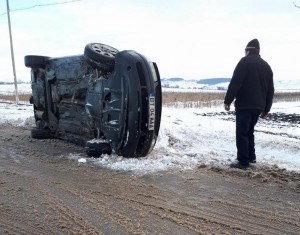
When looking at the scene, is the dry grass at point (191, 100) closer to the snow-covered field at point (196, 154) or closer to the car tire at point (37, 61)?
the snow-covered field at point (196, 154)

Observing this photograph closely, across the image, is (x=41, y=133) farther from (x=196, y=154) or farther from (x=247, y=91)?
(x=247, y=91)

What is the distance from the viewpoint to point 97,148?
5.16 m

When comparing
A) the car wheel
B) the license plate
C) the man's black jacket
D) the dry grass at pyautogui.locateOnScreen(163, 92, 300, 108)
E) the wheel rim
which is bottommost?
the dry grass at pyautogui.locateOnScreen(163, 92, 300, 108)

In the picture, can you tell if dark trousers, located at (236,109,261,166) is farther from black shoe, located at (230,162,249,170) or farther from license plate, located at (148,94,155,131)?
license plate, located at (148,94,155,131)

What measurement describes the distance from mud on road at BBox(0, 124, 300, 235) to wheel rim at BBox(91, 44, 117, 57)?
166 centimetres

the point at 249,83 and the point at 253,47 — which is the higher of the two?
the point at 253,47

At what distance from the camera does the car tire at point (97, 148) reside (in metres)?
5.15

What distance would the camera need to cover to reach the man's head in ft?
16.5

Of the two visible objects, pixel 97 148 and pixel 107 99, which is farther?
pixel 107 99

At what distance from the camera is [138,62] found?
4930mm

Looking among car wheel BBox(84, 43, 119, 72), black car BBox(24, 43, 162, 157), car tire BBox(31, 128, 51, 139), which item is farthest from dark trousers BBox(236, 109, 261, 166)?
car tire BBox(31, 128, 51, 139)

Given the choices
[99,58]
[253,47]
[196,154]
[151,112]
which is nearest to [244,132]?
[196,154]

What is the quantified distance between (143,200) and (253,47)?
277 centimetres

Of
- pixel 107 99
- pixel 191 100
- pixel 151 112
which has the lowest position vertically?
pixel 191 100
